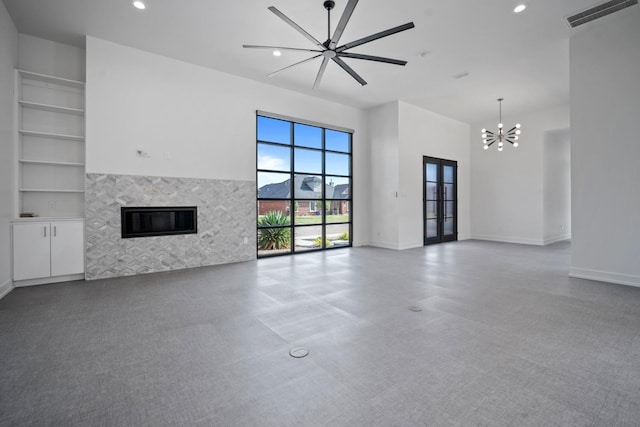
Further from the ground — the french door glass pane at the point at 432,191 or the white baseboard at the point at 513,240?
the french door glass pane at the point at 432,191

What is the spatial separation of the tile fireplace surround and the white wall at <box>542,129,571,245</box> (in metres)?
8.27

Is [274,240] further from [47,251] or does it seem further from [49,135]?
[49,135]

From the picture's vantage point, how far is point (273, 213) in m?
Result: 6.79

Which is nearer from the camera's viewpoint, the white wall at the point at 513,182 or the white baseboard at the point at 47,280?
the white baseboard at the point at 47,280

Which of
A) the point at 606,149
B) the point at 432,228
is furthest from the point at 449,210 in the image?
the point at 606,149

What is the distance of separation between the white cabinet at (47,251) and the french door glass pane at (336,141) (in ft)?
17.8

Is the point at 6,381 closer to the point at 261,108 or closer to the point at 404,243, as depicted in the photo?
the point at 261,108

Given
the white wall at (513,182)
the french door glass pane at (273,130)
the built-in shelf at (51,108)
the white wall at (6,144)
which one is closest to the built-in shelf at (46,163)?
the white wall at (6,144)

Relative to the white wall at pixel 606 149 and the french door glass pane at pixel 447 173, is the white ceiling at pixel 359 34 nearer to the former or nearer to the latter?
the white wall at pixel 606 149

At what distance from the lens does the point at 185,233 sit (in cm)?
552

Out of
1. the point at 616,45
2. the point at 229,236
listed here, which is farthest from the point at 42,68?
the point at 616,45

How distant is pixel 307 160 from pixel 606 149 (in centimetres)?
543

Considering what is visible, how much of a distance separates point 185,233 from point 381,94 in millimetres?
5416

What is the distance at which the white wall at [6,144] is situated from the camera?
3.87m
